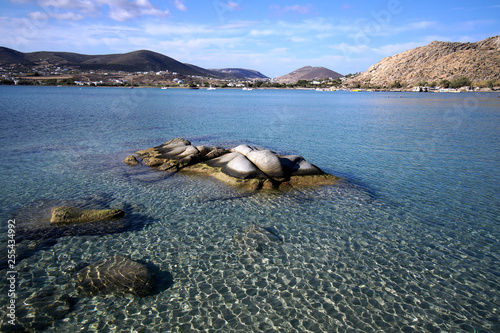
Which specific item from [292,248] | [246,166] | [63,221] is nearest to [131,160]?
[246,166]

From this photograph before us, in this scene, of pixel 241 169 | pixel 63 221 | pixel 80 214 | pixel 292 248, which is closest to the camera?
pixel 292 248

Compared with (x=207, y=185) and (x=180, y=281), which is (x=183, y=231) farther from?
(x=207, y=185)

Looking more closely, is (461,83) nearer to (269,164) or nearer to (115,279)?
(269,164)

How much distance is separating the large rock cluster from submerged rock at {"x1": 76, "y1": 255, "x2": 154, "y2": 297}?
8.90 meters

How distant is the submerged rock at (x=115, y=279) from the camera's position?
832 centimetres

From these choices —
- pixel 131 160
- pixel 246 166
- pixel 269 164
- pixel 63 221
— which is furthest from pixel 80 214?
pixel 269 164

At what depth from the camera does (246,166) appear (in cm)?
1817

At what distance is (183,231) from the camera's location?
11914 millimetres

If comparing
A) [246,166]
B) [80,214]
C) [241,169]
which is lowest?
[80,214]

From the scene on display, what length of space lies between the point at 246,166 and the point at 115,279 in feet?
35.7

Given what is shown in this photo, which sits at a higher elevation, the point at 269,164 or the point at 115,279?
the point at 269,164

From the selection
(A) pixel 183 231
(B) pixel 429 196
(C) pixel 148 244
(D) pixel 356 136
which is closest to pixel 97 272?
(C) pixel 148 244

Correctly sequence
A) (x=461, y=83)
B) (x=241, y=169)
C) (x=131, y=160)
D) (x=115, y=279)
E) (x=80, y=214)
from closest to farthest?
(x=115, y=279)
(x=80, y=214)
(x=241, y=169)
(x=131, y=160)
(x=461, y=83)

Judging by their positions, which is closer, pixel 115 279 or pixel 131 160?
pixel 115 279
